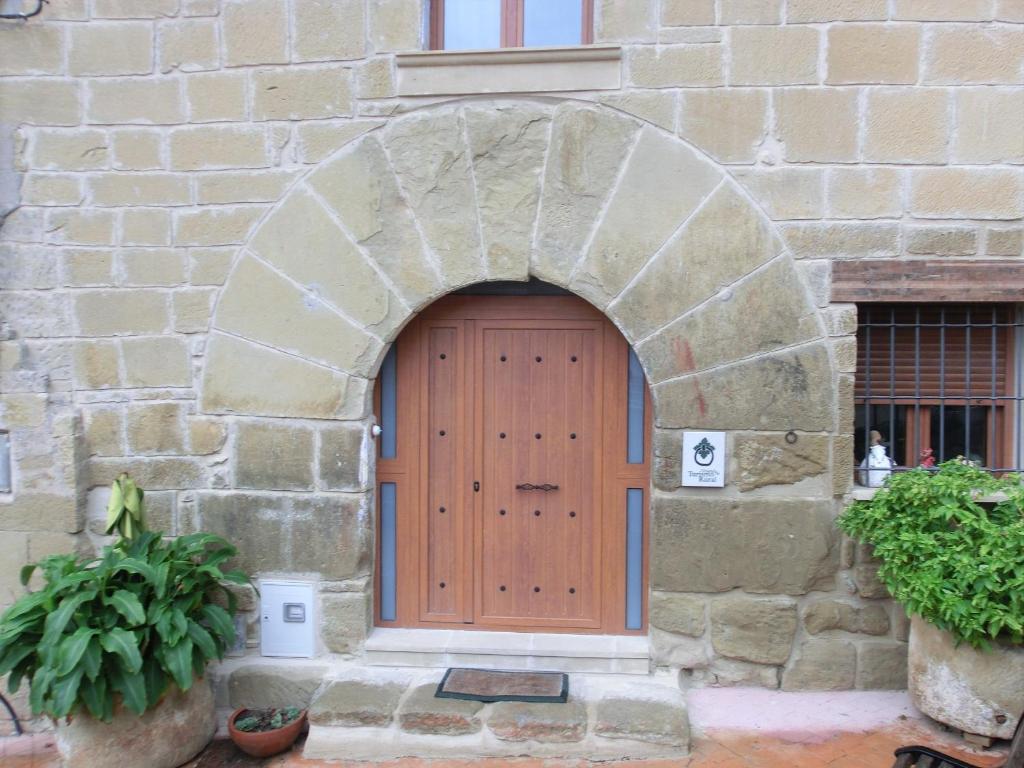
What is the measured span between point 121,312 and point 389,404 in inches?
53.4

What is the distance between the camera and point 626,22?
3.42m

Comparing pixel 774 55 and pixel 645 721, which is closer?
pixel 645 721

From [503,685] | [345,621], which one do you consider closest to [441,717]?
[503,685]

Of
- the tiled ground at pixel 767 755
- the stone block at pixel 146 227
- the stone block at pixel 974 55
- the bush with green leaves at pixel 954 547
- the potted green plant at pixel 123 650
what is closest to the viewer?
the bush with green leaves at pixel 954 547

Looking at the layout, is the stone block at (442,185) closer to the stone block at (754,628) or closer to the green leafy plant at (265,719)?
the stone block at (754,628)

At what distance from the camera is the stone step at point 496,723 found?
3.12 metres

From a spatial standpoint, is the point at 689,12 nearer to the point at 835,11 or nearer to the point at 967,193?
the point at 835,11

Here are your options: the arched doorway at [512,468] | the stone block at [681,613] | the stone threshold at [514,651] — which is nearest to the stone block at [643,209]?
the arched doorway at [512,468]

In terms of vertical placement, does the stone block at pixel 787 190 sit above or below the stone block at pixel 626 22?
below

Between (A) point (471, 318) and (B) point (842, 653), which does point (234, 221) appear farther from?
(B) point (842, 653)

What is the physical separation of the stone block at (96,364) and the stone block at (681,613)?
2.80 metres

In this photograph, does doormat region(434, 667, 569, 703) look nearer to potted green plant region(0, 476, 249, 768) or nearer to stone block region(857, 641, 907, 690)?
potted green plant region(0, 476, 249, 768)

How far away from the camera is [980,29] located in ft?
10.9

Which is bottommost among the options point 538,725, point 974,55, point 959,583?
point 538,725
